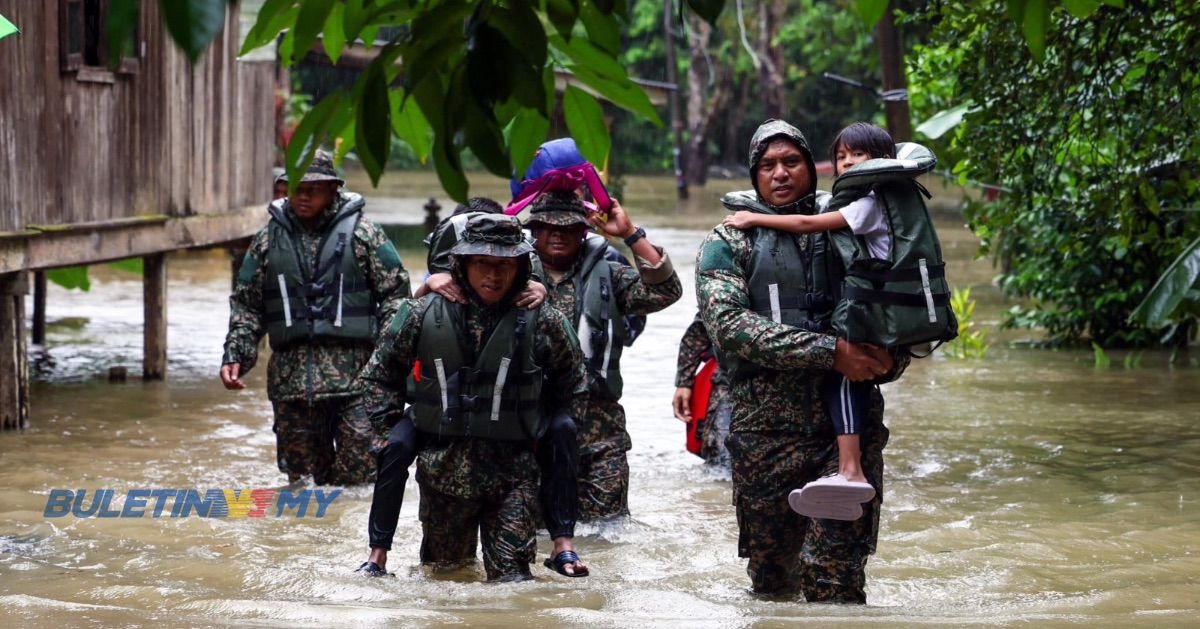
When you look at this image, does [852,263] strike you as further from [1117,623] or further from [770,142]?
[1117,623]

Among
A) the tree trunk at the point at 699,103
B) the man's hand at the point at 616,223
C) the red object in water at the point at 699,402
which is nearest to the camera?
the man's hand at the point at 616,223

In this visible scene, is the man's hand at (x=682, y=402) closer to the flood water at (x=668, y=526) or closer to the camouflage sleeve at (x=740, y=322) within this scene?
the flood water at (x=668, y=526)

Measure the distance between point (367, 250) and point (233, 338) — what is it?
34.5 inches

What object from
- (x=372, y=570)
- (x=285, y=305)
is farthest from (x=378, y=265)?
(x=372, y=570)

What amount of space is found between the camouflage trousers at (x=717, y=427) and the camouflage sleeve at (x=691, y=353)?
71 cm

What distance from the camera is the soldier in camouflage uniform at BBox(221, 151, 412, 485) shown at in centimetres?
841

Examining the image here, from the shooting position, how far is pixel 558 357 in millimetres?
6250

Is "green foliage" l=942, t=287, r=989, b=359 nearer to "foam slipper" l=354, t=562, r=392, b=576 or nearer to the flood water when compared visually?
the flood water

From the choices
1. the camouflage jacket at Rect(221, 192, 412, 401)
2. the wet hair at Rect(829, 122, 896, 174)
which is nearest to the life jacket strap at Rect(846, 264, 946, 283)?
the wet hair at Rect(829, 122, 896, 174)

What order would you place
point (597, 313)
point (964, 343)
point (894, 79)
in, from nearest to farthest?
1. point (597, 313)
2. point (964, 343)
3. point (894, 79)

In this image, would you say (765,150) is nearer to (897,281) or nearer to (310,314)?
(897,281)

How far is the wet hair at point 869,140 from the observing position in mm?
5645

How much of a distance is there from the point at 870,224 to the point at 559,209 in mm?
2409

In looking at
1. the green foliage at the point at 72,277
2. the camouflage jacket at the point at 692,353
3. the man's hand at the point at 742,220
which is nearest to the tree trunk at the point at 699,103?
the green foliage at the point at 72,277
